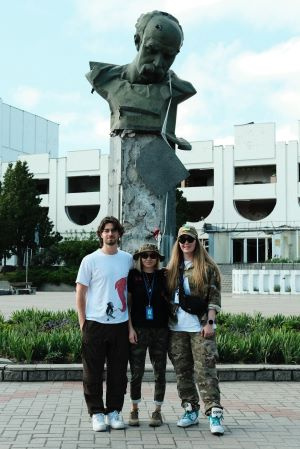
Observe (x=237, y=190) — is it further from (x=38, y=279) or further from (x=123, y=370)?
(x=123, y=370)

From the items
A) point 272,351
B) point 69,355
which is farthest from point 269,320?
point 69,355

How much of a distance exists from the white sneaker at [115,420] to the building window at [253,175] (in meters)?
49.5

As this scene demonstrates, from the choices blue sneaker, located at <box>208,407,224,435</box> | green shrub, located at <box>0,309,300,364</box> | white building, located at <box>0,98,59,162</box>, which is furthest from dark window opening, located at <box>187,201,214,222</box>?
blue sneaker, located at <box>208,407,224,435</box>

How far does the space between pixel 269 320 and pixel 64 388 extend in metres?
5.61

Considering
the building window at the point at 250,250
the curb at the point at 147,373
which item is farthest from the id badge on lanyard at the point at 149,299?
the building window at the point at 250,250

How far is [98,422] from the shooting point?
17.4 ft

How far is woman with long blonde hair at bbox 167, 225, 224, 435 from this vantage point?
5.33 metres

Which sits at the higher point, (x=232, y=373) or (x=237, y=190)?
(x=237, y=190)

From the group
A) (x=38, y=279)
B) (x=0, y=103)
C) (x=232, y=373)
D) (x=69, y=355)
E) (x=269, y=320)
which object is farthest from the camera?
(x=0, y=103)

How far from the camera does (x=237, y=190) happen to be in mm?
52312

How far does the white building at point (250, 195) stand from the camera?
165 feet

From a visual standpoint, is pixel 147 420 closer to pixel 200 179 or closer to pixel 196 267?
pixel 196 267

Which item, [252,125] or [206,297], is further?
[252,125]

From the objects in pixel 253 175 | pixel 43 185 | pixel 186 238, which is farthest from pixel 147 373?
pixel 43 185
